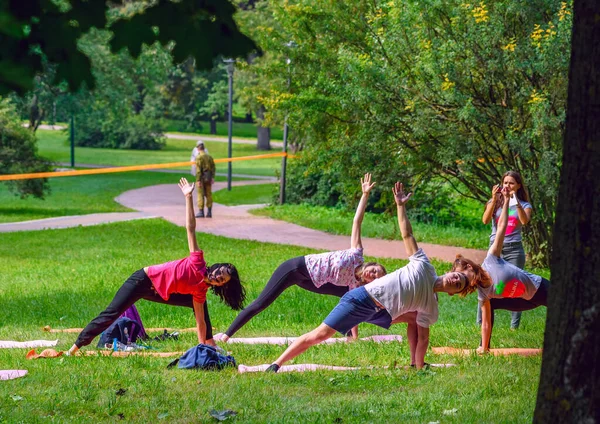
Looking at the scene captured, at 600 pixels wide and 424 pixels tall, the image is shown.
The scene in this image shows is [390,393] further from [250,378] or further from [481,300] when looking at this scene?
[481,300]

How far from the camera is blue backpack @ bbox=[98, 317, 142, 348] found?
365 inches

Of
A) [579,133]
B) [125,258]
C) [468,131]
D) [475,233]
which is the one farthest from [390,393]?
[475,233]

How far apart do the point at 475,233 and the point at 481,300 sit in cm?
1189

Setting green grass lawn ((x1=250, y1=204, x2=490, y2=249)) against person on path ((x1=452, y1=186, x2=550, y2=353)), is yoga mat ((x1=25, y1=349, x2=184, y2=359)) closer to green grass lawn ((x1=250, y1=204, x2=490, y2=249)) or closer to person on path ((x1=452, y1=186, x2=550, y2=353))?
person on path ((x1=452, y1=186, x2=550, y2=353))

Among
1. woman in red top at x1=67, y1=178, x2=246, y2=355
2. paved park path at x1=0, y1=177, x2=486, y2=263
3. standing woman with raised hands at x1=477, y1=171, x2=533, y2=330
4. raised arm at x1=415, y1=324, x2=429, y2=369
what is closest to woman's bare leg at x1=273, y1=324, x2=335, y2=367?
raised arm at x1=415, y1=324, x2=429, y2=369

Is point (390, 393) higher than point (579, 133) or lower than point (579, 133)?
lower

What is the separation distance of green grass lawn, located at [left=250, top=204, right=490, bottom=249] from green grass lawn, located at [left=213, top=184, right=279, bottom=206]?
264 centimetres

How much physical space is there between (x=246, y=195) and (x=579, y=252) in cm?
2609

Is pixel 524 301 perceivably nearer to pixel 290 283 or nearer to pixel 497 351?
pixel 497 351

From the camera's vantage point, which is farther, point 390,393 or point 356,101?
point 356,101

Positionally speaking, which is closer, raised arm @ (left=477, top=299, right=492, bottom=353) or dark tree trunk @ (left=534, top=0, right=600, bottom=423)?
dark tree trunk @ (left=534, top=0, right=600, bottom=423)

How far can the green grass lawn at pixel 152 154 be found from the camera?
149ft

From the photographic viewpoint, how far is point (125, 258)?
16672 millimetres

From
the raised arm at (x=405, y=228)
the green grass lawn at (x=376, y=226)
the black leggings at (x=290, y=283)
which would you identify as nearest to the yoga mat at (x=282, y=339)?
the black leggings at (x=290, y=283)
